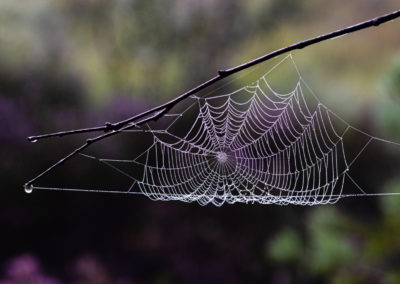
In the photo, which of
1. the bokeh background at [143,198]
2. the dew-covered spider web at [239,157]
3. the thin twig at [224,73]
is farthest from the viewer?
the bokeh background at [143,198]

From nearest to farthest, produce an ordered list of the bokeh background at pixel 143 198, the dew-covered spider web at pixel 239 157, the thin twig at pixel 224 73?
1. the thin twig at pixel 224 73
2. the dew-covered spider web at pixel 239 157
3. the bokeh background at pixel 143 198

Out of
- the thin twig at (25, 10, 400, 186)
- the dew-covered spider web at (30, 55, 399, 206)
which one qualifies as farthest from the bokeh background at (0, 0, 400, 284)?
the thin twig at (25, 10, 400, 186)

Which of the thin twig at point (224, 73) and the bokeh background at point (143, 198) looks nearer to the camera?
the thin twig at point (224, 73)

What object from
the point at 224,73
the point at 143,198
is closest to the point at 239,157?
the point at 224,73

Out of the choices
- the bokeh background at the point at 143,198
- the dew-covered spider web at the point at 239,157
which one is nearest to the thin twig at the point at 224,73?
the dew-covered spider web at the point at 239,157

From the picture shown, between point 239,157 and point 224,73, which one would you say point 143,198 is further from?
point 224,73

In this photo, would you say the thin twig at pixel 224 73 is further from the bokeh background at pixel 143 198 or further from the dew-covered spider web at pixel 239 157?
the bokeh background at pixel 143 198

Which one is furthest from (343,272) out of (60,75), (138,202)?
(60,75)
